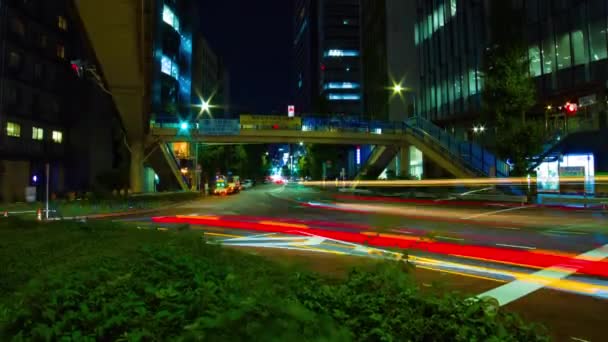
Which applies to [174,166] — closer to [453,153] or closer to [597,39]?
[453,153]

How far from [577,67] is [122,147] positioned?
44646 mm

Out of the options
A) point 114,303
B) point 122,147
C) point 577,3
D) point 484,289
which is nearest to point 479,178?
point 577,3

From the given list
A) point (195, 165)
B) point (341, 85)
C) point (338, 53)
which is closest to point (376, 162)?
point (195, 165)

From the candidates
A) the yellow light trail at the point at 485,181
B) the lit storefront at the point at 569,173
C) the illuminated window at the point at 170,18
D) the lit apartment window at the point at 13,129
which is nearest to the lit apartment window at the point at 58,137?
the lit apartment window at the point at 13,129

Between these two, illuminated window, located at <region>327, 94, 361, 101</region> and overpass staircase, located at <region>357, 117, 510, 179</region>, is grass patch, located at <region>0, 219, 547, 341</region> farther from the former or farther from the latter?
illuminated window, located at <region>327, 94, 361, 101</region>

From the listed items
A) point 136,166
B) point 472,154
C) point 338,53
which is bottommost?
A: point 136,166

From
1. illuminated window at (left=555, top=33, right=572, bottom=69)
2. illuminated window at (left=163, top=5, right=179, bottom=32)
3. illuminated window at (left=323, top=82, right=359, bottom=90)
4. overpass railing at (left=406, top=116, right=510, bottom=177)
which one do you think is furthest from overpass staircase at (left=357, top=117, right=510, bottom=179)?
illuminated window at (left=323, top=82, right=359, bottom=90)

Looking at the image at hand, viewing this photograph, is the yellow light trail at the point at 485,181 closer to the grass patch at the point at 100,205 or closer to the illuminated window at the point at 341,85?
the grass patch at the point at 100,205

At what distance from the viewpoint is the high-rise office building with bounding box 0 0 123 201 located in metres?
39.1

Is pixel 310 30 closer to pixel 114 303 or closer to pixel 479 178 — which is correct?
pixel 479 178

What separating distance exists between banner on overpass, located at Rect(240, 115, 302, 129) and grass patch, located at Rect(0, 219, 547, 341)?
37.5 meters

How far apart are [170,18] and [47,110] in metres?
27.7

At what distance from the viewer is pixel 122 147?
50.9 metres

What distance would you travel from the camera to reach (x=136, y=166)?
134ft
